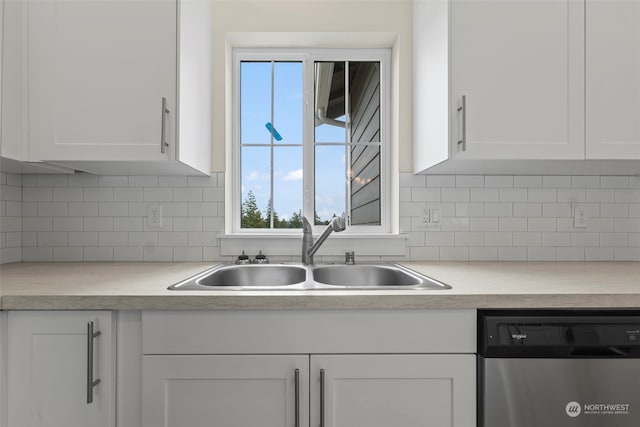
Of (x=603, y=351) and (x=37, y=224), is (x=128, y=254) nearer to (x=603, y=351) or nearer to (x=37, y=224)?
(x=37, y=224)

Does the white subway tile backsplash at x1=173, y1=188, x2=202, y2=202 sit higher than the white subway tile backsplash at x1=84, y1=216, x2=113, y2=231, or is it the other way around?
the white subway tile backsplash at x1=173, y1=188, x2=202, y2=202

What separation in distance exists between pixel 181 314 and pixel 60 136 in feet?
2.98

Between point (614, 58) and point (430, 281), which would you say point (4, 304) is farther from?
point (614, 58)

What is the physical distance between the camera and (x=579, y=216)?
1948 mm

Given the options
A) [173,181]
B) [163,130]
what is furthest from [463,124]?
[173,181]

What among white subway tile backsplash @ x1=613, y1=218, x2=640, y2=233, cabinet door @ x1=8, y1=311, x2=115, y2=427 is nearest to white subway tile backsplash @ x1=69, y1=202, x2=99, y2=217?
cabinet door @ x1=8, y1=311, x2=115, y2=427

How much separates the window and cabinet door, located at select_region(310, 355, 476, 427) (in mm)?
990

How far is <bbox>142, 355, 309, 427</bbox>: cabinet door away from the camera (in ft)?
3.68

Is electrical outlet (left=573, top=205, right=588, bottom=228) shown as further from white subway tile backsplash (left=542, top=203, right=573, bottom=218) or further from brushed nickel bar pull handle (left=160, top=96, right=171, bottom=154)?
brushed nickel bar pull handle (left=160, top=96, right=171, bottom=154)

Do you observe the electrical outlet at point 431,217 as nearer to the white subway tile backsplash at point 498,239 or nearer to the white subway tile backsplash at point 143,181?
the white subway tile backsplash at point 498,239

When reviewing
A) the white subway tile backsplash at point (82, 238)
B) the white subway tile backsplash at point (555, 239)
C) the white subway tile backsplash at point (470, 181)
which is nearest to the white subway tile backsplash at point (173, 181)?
the white subway tile backsplash at point (82, 238)

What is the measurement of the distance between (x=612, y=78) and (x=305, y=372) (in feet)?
5.43

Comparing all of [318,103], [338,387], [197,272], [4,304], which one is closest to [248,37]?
[318,103]

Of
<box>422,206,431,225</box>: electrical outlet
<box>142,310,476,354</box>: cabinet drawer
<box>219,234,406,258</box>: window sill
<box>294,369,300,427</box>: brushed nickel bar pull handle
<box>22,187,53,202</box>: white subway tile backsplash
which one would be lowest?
<box>294,369,300,427</box>: brushed nickel bar pull handle
